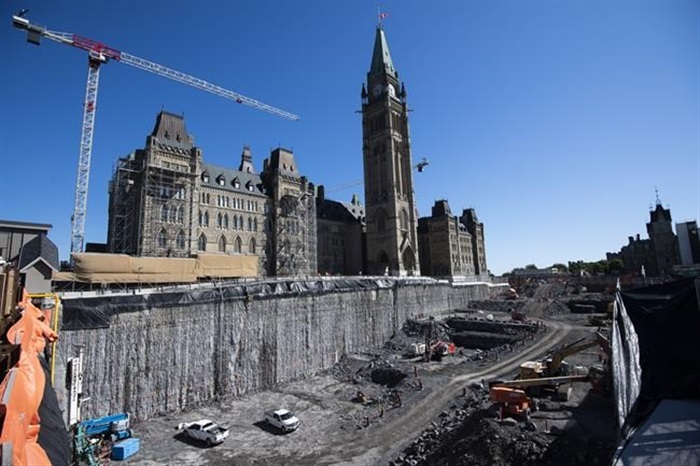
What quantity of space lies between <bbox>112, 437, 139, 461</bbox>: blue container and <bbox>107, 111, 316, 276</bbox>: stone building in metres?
28.4

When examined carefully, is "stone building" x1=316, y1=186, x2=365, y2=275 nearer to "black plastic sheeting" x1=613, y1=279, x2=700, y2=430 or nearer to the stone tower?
the stone tower

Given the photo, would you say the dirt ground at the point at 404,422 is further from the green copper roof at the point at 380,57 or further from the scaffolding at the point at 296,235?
the green copper roof at the point at 380,57

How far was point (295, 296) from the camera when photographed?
123 ft

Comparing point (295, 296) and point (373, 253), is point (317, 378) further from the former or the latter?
point (373, 253)

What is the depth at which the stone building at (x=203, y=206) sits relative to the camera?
46.3m

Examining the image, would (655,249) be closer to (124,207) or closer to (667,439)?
(667,439)

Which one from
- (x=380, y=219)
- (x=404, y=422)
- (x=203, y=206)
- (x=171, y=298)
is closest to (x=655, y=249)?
(x=380, y=219)

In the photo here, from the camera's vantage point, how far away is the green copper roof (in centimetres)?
8875

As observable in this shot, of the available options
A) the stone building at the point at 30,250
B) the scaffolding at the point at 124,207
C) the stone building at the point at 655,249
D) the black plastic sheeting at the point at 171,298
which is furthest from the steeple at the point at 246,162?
the stone building at the point at 655,249

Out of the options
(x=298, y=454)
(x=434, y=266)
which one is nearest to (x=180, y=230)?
(x=298, y=454)

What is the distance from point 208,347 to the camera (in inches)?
1168

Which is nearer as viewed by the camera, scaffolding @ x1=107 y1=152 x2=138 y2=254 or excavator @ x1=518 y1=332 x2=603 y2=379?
excavator @ x1=518 y1=332 x2=603 y2=379

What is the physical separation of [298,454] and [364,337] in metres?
24.3

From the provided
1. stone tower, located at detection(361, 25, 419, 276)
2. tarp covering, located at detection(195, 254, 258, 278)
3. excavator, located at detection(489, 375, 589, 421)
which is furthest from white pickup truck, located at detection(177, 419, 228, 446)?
stone tower, located at detection(361, 25, 419, 276)
